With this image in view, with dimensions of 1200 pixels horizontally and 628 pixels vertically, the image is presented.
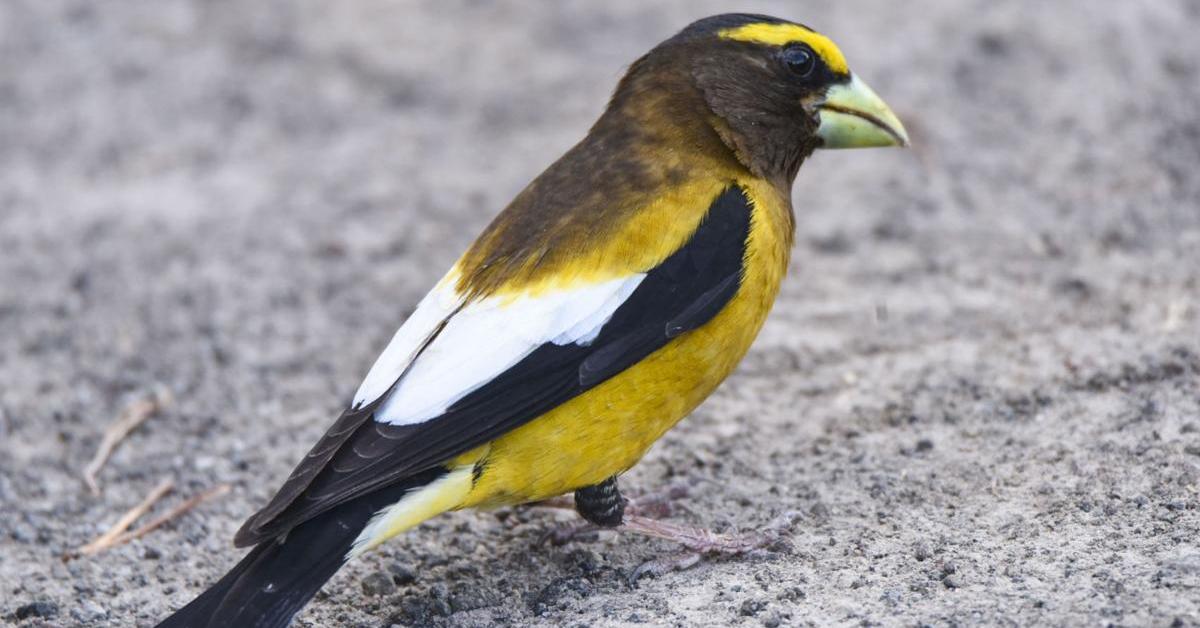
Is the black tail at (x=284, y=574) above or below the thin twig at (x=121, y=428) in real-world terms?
below

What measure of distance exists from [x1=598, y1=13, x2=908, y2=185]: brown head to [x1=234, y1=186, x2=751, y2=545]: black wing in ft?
1.22

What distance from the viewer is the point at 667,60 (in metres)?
5.07

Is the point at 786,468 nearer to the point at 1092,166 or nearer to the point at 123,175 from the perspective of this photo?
the point at 1092,166

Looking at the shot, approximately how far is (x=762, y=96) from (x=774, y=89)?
0.05 m

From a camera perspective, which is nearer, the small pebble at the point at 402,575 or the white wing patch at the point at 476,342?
the white wing patch at the point at 476,342

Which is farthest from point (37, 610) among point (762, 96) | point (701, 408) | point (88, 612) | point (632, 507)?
point (762, 96)

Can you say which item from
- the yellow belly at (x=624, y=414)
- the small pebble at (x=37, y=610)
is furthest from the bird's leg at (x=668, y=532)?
the small pebble at (x=37, y=610)

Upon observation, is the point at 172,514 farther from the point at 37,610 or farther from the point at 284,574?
the point at 284,574

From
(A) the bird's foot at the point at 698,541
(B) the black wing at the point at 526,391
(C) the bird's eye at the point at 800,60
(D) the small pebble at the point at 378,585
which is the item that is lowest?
(D) the small pebble at the point at 378,585

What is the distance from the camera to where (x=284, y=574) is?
13.4 feet

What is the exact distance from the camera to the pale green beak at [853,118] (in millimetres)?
5016

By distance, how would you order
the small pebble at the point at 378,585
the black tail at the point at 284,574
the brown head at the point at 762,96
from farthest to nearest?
1. the brown head at the point at 762,96
2. the small pebble at the point at 378,585
3. the black tail at the point at 284,574

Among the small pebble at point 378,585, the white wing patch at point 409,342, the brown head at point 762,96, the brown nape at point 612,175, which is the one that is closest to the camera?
the white wing patch at point 409,342

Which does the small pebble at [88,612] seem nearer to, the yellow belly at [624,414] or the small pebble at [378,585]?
the small pebble at [378,585]
